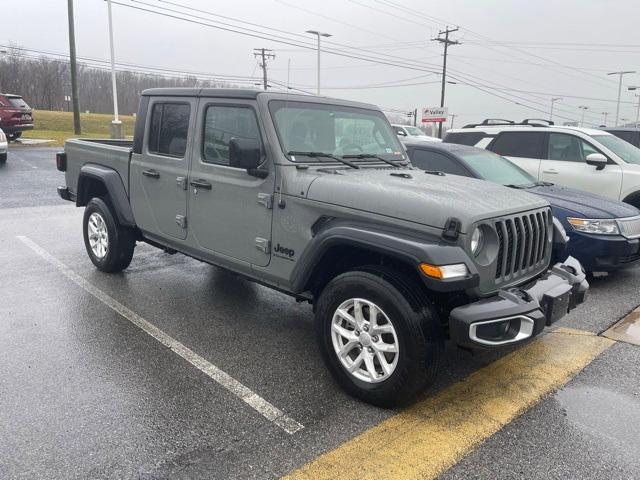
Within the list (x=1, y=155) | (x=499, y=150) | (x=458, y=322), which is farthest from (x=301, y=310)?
(x=1, y=155)

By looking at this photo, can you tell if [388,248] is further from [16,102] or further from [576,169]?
[16,102]

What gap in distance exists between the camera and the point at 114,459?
2.67m

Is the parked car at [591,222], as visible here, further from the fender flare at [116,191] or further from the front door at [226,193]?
the fender flare at [116,191]

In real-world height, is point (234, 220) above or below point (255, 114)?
below

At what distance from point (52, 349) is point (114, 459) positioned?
1636 mm

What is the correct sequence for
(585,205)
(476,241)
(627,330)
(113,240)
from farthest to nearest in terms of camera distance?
(585,205) → (113,240) → (627,330) → (476,241)

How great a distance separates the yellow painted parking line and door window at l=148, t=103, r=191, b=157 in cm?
289

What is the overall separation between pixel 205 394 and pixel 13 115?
21987 millimetres

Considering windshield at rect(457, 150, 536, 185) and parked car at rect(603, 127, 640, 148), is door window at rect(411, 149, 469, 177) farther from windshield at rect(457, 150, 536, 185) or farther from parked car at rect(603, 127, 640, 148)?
parked car at rect(603, 127, 640, 148)

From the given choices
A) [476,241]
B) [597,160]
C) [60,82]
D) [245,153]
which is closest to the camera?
[476,241]

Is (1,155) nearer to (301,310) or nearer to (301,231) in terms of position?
(301,310)

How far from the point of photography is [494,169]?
6.53m

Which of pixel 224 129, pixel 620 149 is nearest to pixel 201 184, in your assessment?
pixel 224 129

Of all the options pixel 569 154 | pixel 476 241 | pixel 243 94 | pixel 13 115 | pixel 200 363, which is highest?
pixel 243 94
